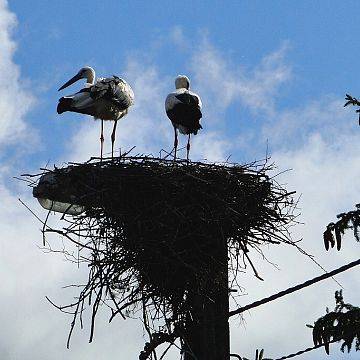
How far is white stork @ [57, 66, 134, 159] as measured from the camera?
38.4 ft

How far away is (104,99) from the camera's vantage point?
39.0 feet

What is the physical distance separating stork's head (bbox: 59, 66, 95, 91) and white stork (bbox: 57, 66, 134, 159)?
5.21ft

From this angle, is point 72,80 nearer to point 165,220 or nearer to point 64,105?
point 64,105

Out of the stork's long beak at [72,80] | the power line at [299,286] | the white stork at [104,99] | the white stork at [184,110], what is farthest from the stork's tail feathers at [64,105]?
the power line at [299,286]

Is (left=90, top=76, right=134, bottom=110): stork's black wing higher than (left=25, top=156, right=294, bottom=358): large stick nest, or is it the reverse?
(left=90, top=76, right=134, bottom=110): stork's black wing

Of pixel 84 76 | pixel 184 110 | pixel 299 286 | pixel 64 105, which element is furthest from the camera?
pixel 84 76

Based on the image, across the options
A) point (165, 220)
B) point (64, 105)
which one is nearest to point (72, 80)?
point (64, 105)

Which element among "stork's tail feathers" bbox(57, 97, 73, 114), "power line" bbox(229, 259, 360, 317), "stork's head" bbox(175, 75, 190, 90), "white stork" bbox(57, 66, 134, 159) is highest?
"stork's head" bbox(175, 75, 190, 90)

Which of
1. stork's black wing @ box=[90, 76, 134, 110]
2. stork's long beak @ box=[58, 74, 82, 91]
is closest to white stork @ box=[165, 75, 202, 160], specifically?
stork's black wing @ box=[90, 76, 134, 110]

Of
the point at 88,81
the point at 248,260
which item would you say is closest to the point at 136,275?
the point at 248,260

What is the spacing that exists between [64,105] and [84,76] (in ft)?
8.64

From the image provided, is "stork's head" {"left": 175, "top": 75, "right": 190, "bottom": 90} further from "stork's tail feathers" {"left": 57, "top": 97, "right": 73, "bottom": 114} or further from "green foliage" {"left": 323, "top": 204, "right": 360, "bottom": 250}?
"green foliage" {"left": 323, "top": 204, "right": 360, "bottom": 250}

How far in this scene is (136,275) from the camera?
6.86 m

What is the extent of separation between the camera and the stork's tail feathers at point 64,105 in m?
11.4
